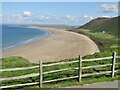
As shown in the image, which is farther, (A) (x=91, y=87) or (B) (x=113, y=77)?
(B) (x=113, y=77)

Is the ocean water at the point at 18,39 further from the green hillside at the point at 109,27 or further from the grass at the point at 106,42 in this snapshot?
the green hillside at the point at 109,27

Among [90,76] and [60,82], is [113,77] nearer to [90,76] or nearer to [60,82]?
[90,76]

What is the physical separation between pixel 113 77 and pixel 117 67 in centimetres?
225

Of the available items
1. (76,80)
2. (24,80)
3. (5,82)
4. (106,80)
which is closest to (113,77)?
(106,80)

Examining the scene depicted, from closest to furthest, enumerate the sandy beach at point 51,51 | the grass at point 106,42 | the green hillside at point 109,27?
the sandy beach at point 51,51
the grass at point 106,42
the green hillside at point 109,27

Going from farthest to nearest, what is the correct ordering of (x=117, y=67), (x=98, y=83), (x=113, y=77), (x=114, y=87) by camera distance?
(x=117, y=67) → (x=113, y=77) → (x=98, y=83) → (x=114, y=87)

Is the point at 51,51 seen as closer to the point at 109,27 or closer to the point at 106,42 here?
the point at 106,42

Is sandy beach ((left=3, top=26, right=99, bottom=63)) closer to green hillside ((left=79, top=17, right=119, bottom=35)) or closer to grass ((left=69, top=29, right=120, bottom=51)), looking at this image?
grass ((left=69, top=29, right=120, bottom=51))

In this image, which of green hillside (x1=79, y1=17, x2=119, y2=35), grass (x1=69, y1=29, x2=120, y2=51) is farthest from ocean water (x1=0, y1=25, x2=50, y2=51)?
green hillside (x1=79, y1=17, x2=119, y2=35)

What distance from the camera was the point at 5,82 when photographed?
14531 mm

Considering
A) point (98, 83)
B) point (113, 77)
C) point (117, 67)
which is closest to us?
point (98, 83)

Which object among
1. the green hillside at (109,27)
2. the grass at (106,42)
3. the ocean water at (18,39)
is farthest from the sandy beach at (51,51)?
the green hillside at (109,27)

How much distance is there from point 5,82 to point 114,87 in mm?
5747

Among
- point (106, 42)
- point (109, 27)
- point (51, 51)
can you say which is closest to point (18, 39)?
point (106, 42)
